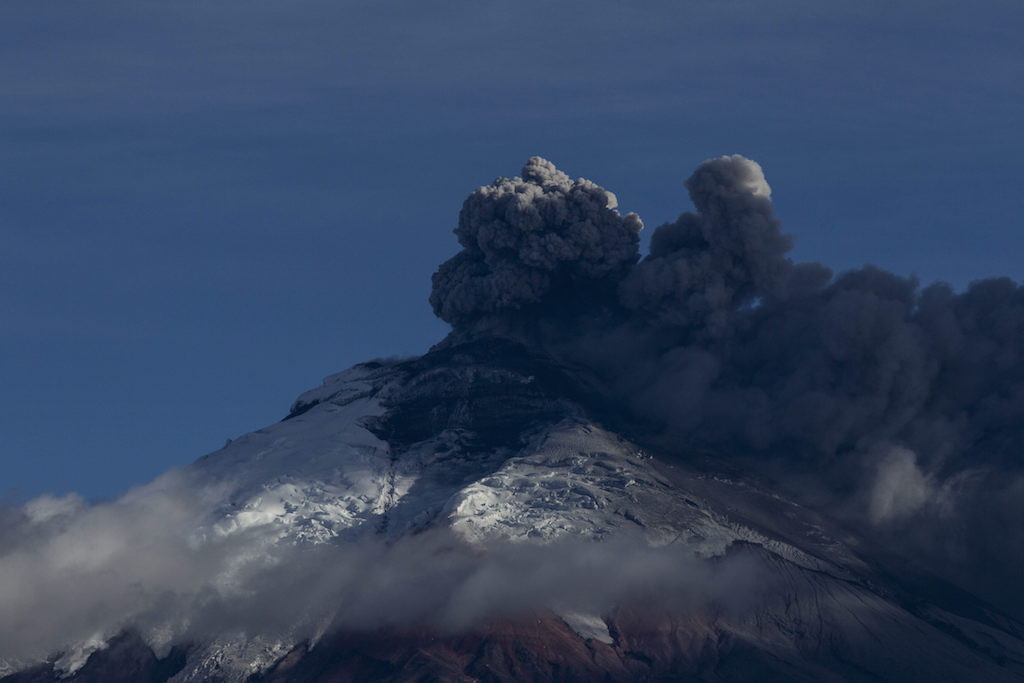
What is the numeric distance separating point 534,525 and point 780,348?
21701 mm

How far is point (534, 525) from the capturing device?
397ft

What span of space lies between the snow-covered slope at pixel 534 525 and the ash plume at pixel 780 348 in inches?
145

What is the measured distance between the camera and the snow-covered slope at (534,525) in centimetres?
11356

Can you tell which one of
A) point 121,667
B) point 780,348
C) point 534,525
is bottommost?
point 121,667

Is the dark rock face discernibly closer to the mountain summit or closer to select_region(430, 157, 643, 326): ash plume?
the mountain summit

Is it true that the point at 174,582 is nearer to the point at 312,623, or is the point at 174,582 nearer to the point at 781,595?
the point at 312,623

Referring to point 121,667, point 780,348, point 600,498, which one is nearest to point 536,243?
point 780,348

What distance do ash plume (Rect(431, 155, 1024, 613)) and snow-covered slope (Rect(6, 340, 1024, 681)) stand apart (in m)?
3.69

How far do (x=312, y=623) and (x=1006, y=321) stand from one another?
137 feet

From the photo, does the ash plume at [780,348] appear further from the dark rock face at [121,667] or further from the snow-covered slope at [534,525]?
the dark rock face at [121,667]

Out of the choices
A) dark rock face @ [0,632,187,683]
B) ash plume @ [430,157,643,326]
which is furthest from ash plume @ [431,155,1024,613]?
dark rock face @ [0,632,187,683]

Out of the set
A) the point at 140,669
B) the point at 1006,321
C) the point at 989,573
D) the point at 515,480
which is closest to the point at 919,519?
the point at 989,573

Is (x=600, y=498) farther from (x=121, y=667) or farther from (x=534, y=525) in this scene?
(x=121, y=667)

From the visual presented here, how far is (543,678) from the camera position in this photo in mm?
111062
